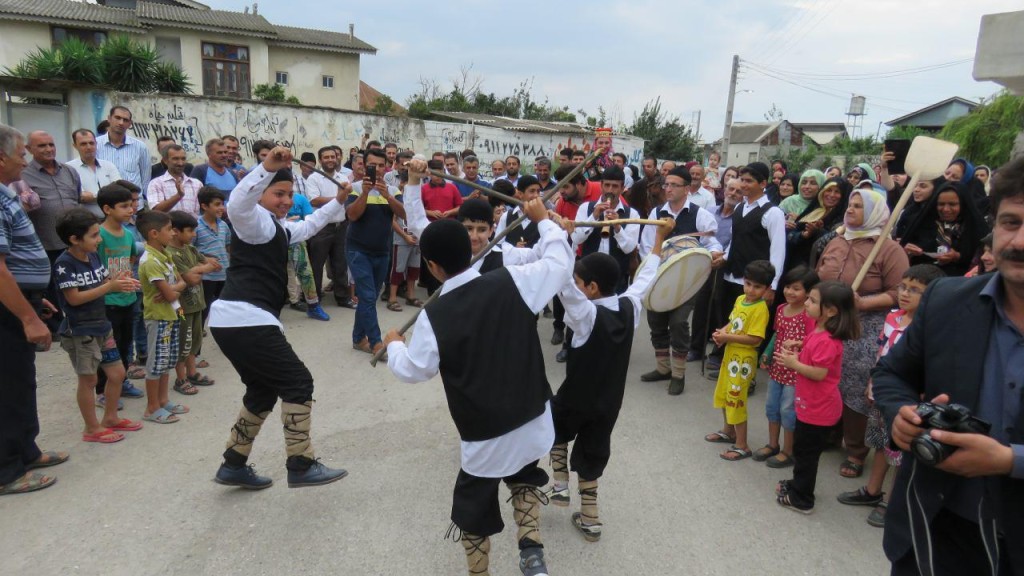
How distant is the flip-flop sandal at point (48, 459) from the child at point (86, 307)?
29 cm

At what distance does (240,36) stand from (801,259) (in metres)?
30.5

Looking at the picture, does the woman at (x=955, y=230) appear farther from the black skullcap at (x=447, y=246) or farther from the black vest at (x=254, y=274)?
the black vest at (x=254, y=274)

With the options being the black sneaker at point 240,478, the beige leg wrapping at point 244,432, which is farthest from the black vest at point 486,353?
the black sneaker at point 240,478

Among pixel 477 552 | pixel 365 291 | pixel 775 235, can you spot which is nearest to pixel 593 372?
pixel 477 552

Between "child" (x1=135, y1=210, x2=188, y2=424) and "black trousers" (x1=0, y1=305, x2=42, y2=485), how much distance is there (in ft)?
2.87

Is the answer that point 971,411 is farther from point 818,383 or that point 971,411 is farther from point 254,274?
point 254,274

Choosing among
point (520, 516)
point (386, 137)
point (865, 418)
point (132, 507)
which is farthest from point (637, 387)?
point (386, 137)

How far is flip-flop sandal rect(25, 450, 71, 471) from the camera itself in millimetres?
3842

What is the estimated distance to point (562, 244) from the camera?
288 centimetres

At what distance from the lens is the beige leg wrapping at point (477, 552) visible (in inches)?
108

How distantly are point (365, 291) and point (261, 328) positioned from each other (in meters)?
2.77

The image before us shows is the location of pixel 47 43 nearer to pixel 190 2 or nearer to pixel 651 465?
pixel 190 2

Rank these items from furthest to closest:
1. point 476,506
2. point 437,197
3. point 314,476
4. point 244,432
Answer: point 437,197, point 314,476, point 244,432, point 476,506

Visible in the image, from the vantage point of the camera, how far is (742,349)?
4453 mm
